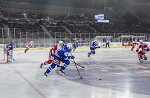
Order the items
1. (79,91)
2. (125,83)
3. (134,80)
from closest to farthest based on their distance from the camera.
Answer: (79,91), (125,83), (134,80)

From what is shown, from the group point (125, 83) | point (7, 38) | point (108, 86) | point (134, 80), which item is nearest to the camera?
point (108, 86)

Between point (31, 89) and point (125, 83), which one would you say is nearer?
point (31, 89)

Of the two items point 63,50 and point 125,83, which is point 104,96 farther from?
point 63,50

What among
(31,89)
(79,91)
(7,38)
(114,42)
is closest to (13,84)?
(31,89)

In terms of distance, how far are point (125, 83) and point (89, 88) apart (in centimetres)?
155

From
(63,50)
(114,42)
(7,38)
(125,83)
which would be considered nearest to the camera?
(125,83)

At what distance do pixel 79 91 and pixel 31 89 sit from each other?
135cm

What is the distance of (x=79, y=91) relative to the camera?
8836mm

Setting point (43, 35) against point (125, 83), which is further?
point (43, 35)

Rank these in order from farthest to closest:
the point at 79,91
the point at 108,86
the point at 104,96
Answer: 1. the point at 108,86
2. the point at 79,91
3. the point at 104,96

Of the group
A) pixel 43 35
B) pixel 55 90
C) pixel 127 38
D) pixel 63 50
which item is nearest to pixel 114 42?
pixel 127 38

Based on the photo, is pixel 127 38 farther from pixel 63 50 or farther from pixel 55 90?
pixel 55 90

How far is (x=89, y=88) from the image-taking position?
30.8ft

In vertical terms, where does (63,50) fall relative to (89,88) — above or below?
above
